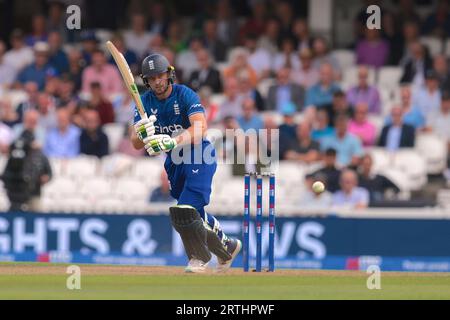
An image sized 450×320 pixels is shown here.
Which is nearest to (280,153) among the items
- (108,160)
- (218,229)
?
(108,160)

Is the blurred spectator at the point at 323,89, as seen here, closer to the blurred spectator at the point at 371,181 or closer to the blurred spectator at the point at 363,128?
the blurred spectator at the point at 363,128

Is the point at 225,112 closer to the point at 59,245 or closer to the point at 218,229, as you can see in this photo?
the point at 59,245

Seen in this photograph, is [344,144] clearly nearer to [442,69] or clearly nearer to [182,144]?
[442,69]

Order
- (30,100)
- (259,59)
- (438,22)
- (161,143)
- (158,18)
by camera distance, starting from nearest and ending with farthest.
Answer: (161,143) → (30,100) → (259,59) → (438,22) → (158,18)

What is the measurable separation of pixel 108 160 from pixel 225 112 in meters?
1.58

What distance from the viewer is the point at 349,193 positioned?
14.9 meters

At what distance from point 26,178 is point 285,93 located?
11.4 feet

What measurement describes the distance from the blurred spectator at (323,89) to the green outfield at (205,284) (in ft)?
15.3

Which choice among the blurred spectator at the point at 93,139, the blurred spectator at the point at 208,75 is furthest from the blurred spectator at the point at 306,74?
the blurred spectator at the point at 93,139

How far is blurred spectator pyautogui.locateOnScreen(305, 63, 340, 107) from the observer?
16719mm

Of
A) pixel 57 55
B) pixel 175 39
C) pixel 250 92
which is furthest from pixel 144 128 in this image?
pixel 57 55

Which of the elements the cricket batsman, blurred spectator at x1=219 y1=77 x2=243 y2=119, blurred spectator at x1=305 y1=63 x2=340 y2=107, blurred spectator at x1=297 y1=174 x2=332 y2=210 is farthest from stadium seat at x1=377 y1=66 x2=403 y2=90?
the cricket batsman

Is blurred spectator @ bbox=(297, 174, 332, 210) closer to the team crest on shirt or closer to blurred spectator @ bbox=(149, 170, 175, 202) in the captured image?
blurred spectator @ bbox=(149, 170, 175, 202)

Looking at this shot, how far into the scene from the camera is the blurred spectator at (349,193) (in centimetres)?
1485
